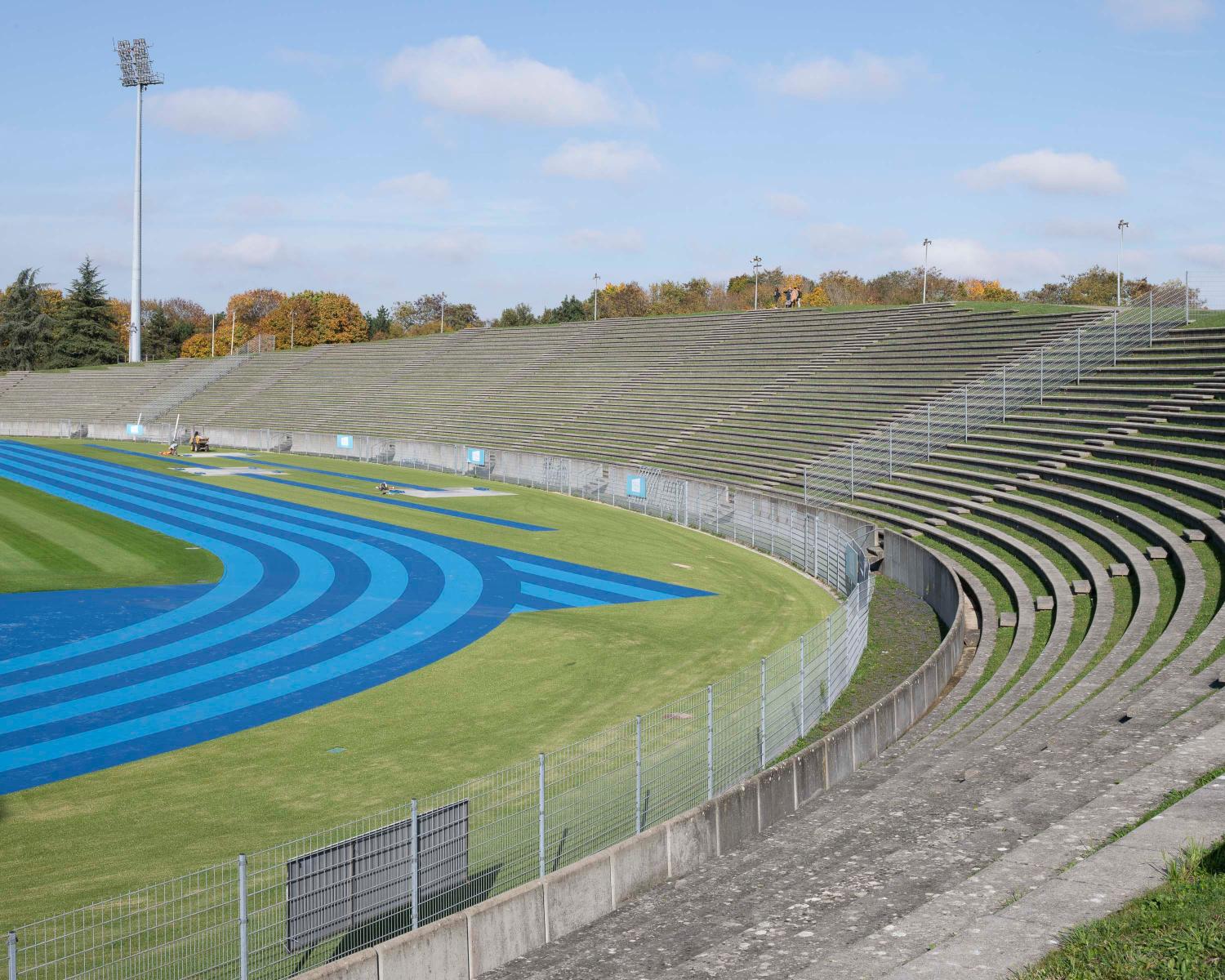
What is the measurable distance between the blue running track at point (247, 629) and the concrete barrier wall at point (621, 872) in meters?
6.92

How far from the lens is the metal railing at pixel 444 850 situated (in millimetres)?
7289

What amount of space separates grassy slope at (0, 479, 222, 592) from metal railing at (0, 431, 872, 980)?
13.4 metres

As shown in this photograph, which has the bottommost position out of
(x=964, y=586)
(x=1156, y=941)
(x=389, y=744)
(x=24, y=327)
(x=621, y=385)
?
(x=389, y=744)

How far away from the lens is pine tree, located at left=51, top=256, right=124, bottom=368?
104m

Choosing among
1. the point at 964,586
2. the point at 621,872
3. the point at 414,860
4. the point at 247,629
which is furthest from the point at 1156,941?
the point at 247,629

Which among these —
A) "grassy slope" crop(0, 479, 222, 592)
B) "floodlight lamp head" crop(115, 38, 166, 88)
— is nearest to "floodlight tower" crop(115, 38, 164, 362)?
"floodlight lamp head" crop(115, 38, 166, 88)

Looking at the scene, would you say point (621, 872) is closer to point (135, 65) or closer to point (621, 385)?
point (621, 385)

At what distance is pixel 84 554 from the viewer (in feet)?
85.3

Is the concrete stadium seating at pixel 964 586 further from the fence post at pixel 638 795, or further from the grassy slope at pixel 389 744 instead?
the grassy slope at pixel 389 744

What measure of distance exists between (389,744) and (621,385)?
129ft

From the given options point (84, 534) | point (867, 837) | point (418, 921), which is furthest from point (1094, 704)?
point (84, 534)

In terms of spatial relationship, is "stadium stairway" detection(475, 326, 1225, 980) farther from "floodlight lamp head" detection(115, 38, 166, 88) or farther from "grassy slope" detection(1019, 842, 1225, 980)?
"floodlight lamp head" detection(115, 38, 166, 88)

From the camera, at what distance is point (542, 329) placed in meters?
66.6

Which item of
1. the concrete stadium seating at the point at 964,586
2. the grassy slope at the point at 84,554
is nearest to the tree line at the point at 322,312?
the concrete stadium seating at the point at 964,586
